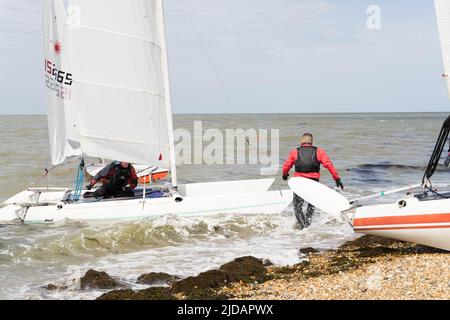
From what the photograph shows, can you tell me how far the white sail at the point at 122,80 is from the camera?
36.2 ft

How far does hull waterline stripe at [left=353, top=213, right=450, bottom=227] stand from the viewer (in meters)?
6.78

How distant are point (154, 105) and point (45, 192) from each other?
12.4ft

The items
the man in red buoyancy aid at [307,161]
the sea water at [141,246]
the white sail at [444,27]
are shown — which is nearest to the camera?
the white sail at [444,27]

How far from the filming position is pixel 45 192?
13016 mm

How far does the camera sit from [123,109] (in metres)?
11.2

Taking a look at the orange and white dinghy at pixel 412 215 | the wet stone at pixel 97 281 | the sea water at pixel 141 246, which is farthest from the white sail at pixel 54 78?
the orange and white dinghy at pixel 412 215

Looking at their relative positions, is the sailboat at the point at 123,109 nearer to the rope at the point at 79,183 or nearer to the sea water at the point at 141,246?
the rope at the point at 79,183

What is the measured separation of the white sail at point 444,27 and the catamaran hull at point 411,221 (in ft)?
4.99

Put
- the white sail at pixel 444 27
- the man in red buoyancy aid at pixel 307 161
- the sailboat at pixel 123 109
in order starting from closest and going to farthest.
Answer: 1. the white sail at pixel 444 27
2. the man in red buoyancy aid at pixel 307 161
3. the sailboat at pixel 123 109

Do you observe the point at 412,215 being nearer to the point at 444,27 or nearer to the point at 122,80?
the point at 444,27

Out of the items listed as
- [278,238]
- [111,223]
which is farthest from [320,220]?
[111,223]

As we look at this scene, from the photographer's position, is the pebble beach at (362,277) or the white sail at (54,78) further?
the white sail at (54,78)

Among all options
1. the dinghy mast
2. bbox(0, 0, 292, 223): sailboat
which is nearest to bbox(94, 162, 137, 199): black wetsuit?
bbox(0, 0, 292, 223): sailboat

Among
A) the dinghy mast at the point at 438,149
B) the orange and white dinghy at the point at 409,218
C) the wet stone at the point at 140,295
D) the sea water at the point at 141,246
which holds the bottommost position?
the sea water at the point at 141,246
